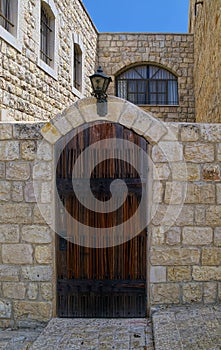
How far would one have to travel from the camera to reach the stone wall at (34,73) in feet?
17.8

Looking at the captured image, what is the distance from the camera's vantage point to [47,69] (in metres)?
6.91

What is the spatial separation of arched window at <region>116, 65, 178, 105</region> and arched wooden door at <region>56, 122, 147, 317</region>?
322 inches

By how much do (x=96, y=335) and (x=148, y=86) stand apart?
9715mm

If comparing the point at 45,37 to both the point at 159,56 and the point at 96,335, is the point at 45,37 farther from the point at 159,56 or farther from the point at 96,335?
the point at 96,335

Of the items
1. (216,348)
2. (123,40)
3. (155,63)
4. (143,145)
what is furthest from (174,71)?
(216,348)

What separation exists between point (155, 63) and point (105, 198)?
8.94 meters

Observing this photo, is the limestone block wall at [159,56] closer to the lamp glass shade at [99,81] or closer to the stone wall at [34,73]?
the stone wall at [34,73]

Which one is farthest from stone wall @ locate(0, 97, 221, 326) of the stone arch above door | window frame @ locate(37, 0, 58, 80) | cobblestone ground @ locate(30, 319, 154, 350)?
window frame @ locate(37, 0, 58, 80)

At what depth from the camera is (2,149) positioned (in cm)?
363

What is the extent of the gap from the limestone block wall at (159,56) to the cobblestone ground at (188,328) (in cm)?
866

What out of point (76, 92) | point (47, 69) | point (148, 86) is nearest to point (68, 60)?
point (76, 92)

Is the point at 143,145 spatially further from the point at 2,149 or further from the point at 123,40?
the point at 123,40

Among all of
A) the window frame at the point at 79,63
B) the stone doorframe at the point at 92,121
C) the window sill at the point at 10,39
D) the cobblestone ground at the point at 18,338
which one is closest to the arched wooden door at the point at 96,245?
the stone doorframe at the point at 92,121

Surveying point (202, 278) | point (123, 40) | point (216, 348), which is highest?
point (123, 40)
